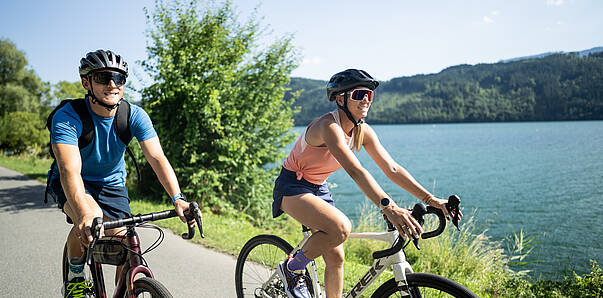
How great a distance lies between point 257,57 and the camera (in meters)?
10.9

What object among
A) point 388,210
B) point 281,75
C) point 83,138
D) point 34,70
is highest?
point 34,70

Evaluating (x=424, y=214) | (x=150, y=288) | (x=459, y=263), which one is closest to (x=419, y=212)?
(x=424, y=214)

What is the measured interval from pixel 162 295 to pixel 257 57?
30.9 ft

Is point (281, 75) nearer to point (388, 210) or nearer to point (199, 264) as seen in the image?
point (199, 264)

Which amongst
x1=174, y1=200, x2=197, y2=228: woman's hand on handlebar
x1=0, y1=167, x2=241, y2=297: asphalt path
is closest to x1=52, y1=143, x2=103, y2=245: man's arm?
x1=174, y1=200, x2=197, y2=228: woman's hand on handlebar

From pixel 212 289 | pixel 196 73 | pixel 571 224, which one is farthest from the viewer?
pixel 571 224

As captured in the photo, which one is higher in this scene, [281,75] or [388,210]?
[281,75]

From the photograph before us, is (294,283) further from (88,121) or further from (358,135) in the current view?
(88,121)

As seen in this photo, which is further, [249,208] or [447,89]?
[447,89]

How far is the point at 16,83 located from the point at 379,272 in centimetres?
4514

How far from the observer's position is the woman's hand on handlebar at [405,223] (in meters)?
1.88

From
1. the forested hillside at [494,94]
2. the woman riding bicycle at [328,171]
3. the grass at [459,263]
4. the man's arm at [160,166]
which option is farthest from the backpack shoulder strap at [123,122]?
the forested hillside at [494,94]

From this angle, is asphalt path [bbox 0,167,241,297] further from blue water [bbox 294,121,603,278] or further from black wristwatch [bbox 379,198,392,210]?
blue water [bbox 294,121,603,278]

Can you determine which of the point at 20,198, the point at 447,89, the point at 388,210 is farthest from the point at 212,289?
the point at 447,89
